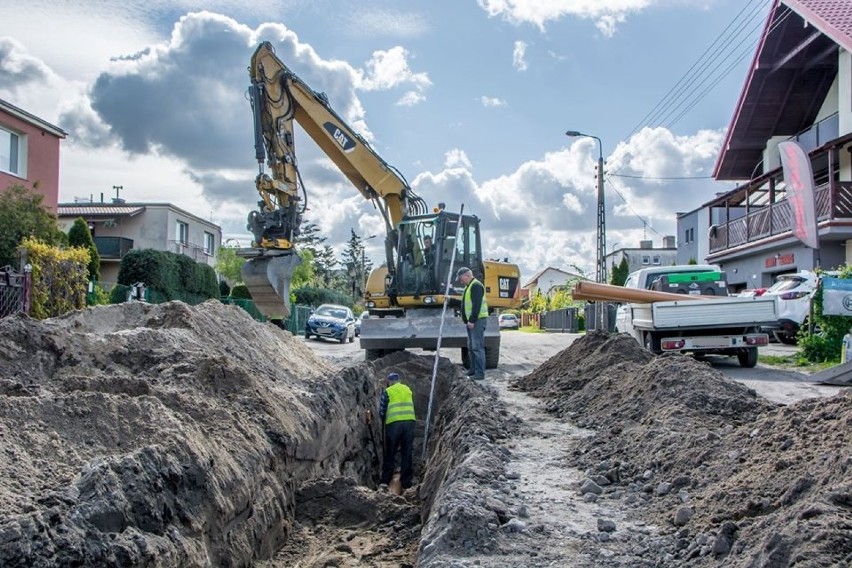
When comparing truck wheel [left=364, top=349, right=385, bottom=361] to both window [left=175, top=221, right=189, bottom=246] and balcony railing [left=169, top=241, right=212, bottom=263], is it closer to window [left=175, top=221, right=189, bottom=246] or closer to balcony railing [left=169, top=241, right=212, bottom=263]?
balcony railing [left=169, top=241, right=212, bottom=263]

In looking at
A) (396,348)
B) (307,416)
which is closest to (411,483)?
(307,416)

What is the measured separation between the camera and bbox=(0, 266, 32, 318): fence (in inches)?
551

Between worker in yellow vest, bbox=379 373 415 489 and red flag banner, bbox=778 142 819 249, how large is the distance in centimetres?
1290

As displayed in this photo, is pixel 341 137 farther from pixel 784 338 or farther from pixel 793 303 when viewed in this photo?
pixel 784 338

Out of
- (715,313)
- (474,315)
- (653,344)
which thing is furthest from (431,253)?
(715,313)

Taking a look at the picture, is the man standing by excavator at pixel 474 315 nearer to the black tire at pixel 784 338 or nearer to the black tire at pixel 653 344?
the black tire at pixel 653 344

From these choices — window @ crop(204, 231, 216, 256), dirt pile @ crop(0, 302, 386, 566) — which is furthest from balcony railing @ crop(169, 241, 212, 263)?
dirt pile @ crop(0, 302, 386, 566)

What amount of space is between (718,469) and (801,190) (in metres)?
15.8

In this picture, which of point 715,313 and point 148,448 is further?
point 715,313

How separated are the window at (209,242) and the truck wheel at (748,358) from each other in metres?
40.2

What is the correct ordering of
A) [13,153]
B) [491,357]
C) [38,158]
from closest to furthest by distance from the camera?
[491,357] < [13,153] < [38,158]

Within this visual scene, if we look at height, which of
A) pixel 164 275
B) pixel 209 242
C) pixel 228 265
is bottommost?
pixel 164 275

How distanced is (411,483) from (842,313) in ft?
29.5

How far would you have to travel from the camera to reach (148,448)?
4.57 m
